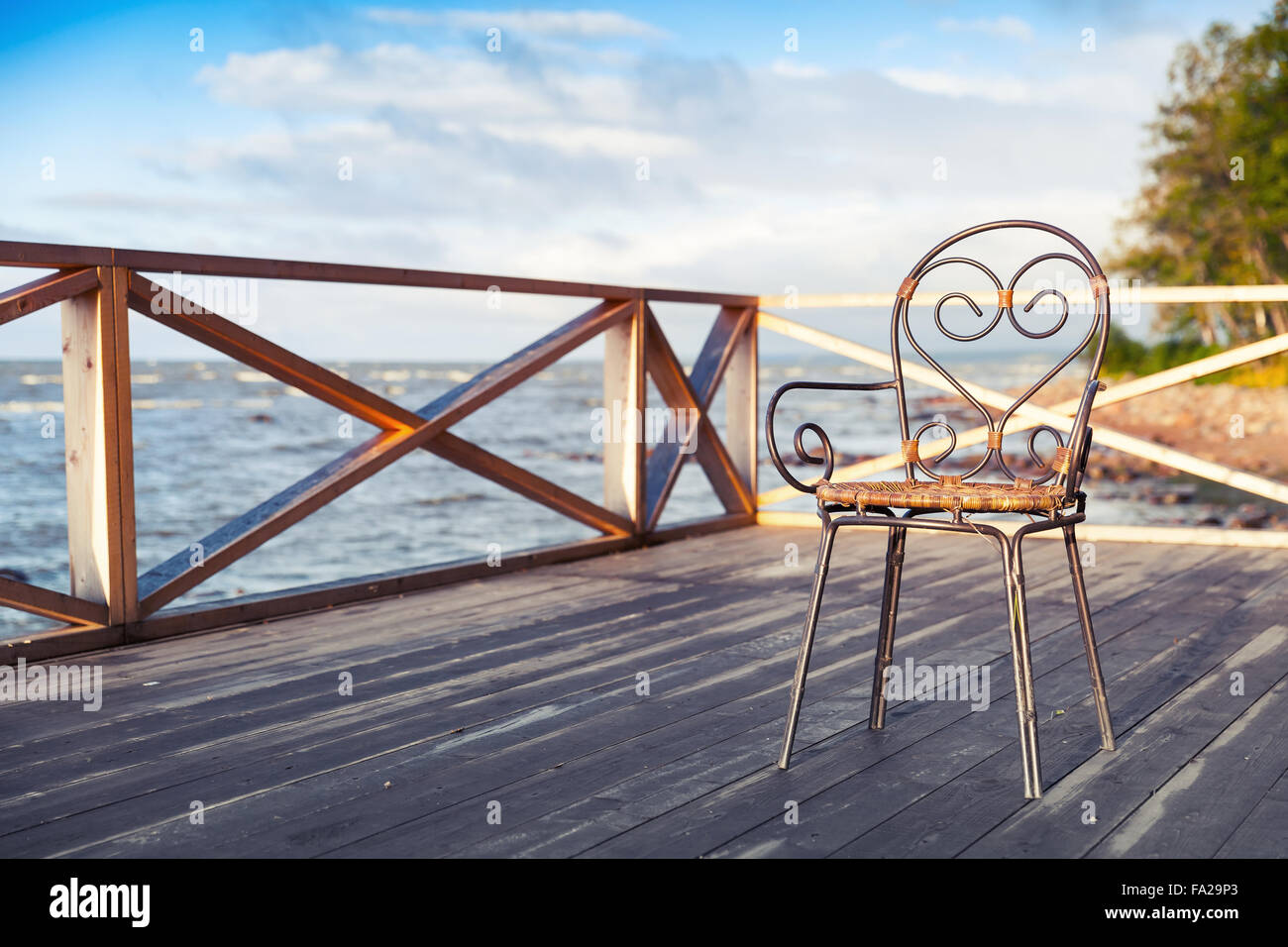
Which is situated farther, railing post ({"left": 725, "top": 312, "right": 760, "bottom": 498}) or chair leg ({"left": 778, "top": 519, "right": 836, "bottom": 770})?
railing post ({"left": 725, "top": 312, "right": 760, "bottom": 498})

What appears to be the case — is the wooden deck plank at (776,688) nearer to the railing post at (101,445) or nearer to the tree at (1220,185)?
the railing post at (101,445)

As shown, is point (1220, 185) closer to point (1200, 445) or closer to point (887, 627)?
point (1200, 445)

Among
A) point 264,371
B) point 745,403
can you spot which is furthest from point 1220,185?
point 264,371

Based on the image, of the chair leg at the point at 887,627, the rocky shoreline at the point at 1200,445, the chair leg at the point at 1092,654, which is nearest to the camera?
the chair leg at the point at 1092,654

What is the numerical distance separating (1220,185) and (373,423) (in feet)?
91.3

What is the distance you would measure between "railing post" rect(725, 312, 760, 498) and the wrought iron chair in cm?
281

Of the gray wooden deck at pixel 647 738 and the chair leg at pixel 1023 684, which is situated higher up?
the chair leg at pixel 1023 684

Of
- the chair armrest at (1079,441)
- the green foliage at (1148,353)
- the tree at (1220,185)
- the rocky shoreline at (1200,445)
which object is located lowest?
the rocky shoreline at (1200,445)

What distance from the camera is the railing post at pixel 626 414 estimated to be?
4324mm

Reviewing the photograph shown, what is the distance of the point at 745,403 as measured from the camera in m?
5.07

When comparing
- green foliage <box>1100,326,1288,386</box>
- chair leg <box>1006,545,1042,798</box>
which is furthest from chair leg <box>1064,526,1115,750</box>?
green foliage <box>1100,326,1288,386</box>

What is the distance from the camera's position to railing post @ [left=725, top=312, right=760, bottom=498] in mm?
5027

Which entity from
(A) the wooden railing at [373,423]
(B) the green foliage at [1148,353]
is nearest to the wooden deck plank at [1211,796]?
(A) the wooden railing at [373,423]

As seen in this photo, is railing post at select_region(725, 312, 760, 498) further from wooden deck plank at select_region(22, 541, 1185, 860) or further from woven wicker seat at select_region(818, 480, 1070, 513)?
woven wicker seat at select_region(818, 480, 1070, 513)
